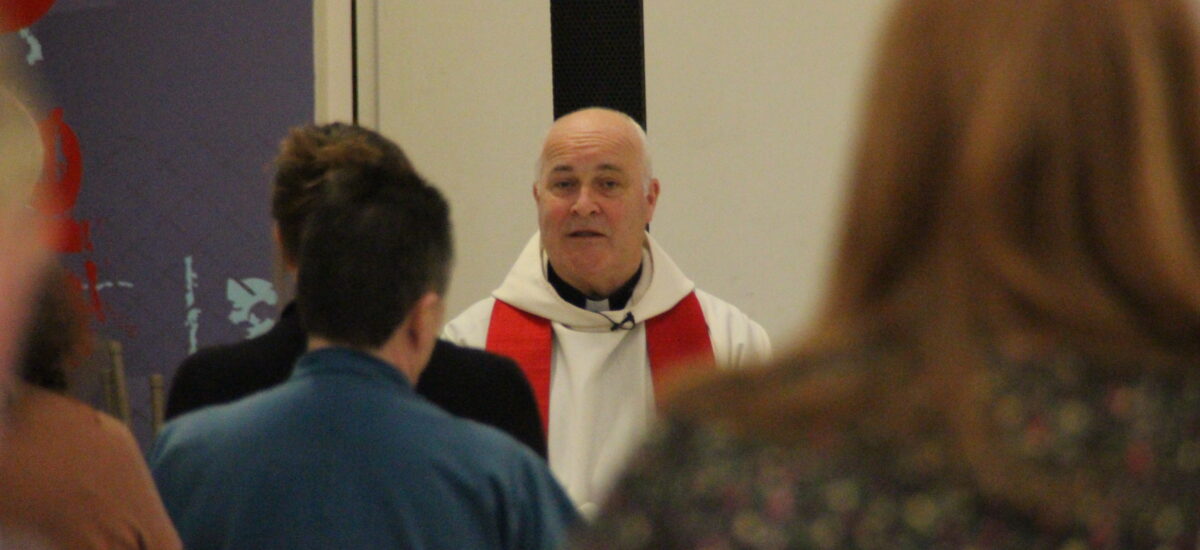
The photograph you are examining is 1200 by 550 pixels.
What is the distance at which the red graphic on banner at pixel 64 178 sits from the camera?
3428 millimetres

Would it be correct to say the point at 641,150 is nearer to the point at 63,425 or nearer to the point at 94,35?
the point at 94,35

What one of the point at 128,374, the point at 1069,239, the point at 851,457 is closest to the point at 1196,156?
the point at 1069,239

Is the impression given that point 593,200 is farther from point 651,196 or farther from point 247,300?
point 247,300

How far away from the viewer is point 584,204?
329 centimetres

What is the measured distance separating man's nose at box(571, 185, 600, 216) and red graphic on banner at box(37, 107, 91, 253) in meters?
1.18

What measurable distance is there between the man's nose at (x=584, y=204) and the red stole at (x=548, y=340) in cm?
27

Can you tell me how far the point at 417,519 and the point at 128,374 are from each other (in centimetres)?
221

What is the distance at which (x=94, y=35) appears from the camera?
3.54m

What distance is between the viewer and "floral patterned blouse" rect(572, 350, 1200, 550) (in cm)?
83

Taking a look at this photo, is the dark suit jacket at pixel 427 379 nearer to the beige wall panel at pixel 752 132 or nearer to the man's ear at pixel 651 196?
the man's ear at pixel 651 196

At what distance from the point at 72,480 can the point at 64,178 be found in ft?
6.74

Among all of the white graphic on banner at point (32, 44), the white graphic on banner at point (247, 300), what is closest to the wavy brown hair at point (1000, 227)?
the white graphic on banner at point (247, 300)

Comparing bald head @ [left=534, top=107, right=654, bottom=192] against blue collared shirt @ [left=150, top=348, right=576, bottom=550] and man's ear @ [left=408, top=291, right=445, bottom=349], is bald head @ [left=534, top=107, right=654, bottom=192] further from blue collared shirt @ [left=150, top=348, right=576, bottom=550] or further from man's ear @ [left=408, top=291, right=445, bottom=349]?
blue collared shirt @ [left=150, top=348, right=576, bottom=550]

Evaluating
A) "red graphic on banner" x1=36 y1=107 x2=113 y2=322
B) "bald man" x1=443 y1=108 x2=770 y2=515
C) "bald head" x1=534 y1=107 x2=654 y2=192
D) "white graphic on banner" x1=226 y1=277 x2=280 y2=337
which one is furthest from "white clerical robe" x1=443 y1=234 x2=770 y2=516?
"red graphic on banner" x1=36 y1=107 x2=113 y2=322
